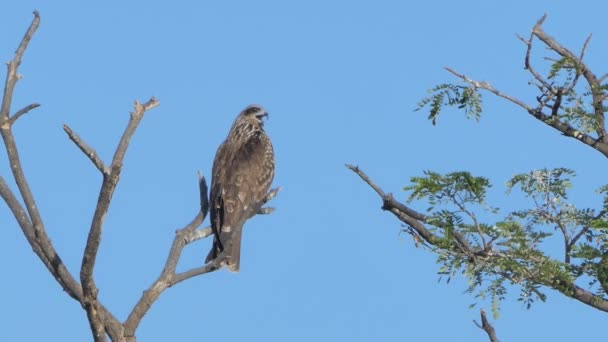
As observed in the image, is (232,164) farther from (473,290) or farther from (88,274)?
(88,274)

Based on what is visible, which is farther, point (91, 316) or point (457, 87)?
point (457, 87)

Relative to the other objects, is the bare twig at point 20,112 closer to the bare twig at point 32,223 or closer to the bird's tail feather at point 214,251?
the bare twig at point 32,223

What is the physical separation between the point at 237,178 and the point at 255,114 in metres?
1.83

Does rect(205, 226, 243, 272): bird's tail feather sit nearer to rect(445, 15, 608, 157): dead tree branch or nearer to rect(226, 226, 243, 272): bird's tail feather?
rect(226, 226, 243, 272): bird's tail feather

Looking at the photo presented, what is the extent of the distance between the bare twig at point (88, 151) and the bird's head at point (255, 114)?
7528 mm

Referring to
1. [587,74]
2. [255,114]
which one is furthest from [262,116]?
[587,74]

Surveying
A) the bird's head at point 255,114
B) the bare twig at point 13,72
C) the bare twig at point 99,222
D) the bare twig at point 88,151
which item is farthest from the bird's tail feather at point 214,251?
the bare twig at point 88,151

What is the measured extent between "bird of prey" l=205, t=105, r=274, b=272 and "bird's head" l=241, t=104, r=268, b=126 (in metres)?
0.27

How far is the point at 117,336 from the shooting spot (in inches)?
232

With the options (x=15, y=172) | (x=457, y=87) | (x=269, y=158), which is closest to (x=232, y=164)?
(x=269, y=158)

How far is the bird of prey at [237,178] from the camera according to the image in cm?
1097

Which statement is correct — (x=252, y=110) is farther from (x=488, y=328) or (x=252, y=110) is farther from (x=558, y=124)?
(x=488, y=328)

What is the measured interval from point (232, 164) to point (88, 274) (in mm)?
6160

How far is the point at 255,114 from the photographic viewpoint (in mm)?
13289
